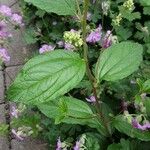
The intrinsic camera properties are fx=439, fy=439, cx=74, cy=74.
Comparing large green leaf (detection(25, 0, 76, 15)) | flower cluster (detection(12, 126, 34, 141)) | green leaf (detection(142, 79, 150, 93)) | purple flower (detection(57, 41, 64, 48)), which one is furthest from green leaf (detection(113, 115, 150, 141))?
purple flower (detection(57, 41, 64, 48))

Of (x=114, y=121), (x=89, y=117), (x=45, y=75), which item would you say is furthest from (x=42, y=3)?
(x=114, y=121)

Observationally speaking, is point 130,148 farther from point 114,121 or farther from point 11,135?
point 11,135

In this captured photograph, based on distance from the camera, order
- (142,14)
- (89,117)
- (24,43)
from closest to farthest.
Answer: (89,117) < (142,14) < (24,43)

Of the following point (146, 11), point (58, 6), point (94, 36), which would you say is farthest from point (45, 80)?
point (146, 11)

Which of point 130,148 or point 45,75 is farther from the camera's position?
point 130,148

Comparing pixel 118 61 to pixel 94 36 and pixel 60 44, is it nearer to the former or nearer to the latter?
pixel 94 36

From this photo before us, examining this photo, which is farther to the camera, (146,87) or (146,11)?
(146,11)

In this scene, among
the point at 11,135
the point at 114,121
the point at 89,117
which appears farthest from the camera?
the point at 11,135
